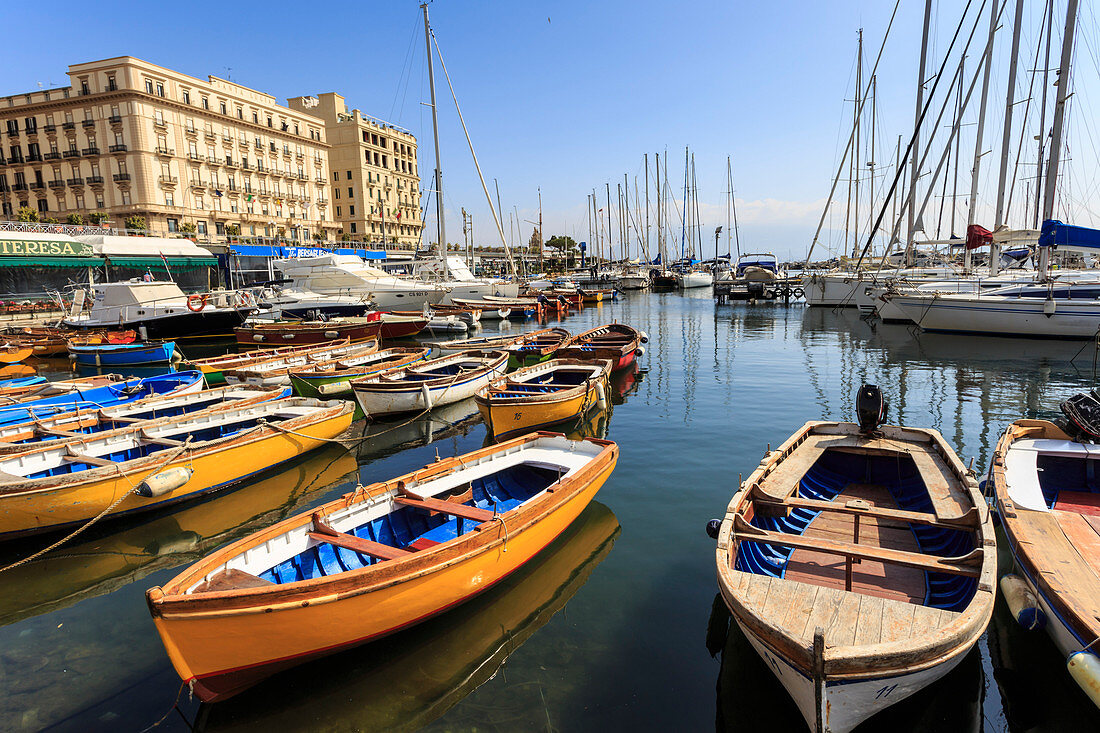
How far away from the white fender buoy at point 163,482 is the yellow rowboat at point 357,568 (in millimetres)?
3840

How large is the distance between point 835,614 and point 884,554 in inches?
44.2

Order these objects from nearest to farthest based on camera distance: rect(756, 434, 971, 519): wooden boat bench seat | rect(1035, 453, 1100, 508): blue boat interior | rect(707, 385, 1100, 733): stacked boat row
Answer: rect(707, 385, 1100, 733): stacked boat row < rect(756, 434, 971, 519): wooden boat bench seat < rect(1035, 453, 1100, 508): blue boat interior

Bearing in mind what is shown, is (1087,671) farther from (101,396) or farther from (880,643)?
(101,396)

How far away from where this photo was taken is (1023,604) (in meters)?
5.74

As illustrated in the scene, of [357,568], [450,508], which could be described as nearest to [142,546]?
[357,568]

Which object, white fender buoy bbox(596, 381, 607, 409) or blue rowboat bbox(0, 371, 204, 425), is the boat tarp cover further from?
blue rowboat bbox(0, 371, 204, 425)

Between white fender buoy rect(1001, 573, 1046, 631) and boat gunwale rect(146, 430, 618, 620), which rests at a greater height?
boat gunwale rect(146, 430, 618, 620)

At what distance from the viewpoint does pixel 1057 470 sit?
27.5ft

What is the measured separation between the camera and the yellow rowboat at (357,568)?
5152 mm

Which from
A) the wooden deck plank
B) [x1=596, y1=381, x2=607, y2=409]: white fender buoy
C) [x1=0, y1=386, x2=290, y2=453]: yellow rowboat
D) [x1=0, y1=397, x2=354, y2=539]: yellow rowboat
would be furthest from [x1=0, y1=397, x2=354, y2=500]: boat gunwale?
the wooden deck plank

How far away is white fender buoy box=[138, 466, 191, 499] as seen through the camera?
886cm

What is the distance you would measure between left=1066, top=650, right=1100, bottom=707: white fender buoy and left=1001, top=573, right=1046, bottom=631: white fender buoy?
94 cm

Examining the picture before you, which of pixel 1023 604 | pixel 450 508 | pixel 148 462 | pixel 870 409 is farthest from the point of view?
pixel 148 462

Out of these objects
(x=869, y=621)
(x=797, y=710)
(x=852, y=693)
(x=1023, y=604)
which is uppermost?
(x=869, y=621)
